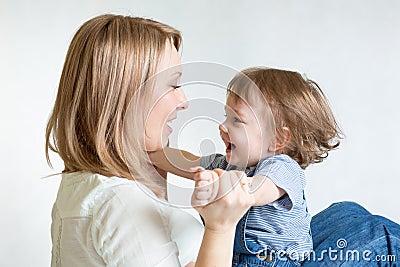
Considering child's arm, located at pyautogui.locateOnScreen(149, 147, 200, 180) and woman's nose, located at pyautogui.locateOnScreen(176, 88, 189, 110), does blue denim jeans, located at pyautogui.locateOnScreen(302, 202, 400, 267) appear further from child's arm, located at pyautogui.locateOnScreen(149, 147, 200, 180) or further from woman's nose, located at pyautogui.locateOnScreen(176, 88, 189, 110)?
woman's nose, located at pyautogui.locateOnScreen(176, 88, 189, 110)

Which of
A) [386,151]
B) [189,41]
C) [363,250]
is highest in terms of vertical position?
[189,41]

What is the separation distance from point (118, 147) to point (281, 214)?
40 cm

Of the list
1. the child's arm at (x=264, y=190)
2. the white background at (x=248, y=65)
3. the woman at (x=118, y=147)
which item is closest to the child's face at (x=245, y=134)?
the child's arm at (x=264, y=190)

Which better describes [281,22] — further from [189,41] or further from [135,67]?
Answer: [135,67]

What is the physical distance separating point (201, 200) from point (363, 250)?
641 mm

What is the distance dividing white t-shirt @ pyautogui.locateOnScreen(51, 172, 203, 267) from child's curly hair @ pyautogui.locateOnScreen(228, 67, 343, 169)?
395 millimetres

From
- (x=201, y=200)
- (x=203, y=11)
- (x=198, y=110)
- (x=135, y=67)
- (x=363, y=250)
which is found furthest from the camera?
(x=203, y=11)

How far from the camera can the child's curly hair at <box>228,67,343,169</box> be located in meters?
1.39

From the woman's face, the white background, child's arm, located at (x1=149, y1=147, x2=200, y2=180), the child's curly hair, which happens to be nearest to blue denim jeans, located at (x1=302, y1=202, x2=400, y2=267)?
the child's curly hair

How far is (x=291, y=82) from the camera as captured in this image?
1.44 meters

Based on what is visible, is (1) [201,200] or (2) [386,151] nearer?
(1) [201,200]

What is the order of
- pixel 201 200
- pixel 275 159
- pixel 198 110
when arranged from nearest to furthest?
pixel 201 200
pixel 198 110
pixel 275 159

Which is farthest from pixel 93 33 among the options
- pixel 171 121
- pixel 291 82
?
pixel 291 82

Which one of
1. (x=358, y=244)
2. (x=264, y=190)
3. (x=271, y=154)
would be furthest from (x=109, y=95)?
(x=358, y=244)
